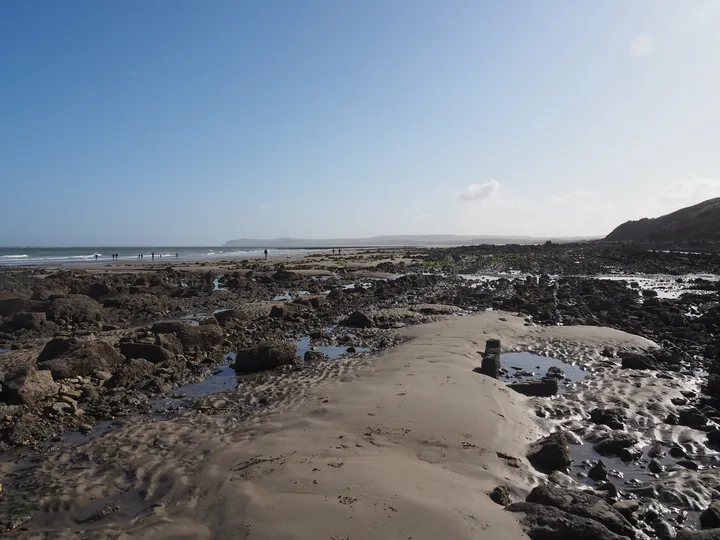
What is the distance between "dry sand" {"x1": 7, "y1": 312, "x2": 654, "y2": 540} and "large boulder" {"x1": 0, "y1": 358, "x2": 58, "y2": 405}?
7.43 ft

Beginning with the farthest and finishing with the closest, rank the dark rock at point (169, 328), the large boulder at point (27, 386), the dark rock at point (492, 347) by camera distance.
A: the dark rock at point (169, 328), the dark rock at point (492, 347), the large boulder at point (27, 386)

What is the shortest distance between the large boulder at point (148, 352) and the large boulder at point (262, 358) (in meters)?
1.81

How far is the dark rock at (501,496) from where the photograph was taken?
5449 mm

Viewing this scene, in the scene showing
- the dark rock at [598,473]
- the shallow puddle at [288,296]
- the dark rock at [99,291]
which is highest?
the dark rock at [99,291]

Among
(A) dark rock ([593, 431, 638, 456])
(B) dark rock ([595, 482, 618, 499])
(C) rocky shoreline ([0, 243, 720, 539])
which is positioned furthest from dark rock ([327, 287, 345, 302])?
(B) dark rock ([595, 482, 618, 499])

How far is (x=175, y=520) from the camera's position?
5152 millimetres

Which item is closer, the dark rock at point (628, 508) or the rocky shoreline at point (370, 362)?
the dark rock at point (628, 508)

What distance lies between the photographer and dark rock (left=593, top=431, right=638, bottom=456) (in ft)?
23.3

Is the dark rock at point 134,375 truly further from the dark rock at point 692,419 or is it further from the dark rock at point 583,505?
the dark rock at point 692,419

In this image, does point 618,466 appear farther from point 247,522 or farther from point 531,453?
point 247,522

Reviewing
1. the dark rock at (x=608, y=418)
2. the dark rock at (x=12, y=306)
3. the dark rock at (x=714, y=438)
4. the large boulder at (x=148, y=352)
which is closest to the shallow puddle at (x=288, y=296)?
the dark rock at (x=12, y=306)

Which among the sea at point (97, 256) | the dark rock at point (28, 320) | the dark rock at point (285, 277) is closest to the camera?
the dark rock at point (28, 320)

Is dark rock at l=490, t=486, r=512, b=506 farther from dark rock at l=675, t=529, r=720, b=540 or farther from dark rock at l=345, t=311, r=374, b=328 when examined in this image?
dark rock at l=345, t=311, r=374, b=328

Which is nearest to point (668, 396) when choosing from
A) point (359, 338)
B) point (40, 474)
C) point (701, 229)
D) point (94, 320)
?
point (359, 338)
